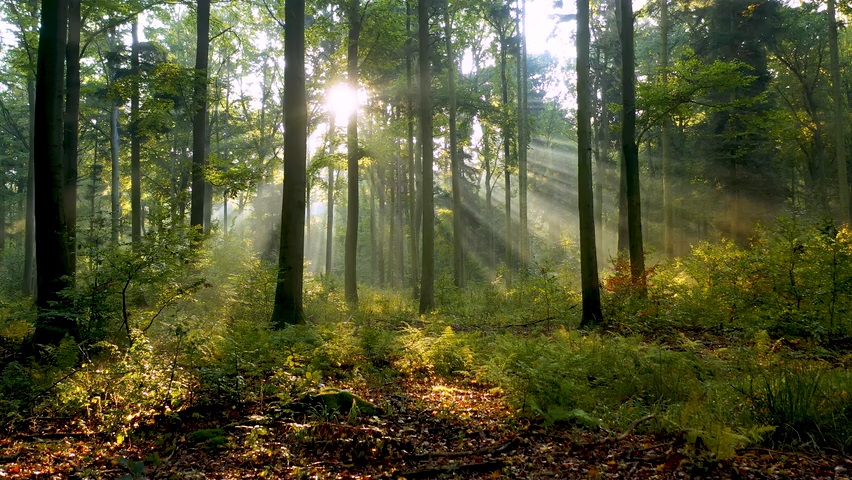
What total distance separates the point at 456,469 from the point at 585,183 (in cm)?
826

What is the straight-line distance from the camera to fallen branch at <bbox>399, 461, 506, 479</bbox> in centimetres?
379

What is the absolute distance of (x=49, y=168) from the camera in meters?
7.73

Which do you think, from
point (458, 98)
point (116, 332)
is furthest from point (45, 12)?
point (458, 98)

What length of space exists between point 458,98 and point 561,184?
20118 mm

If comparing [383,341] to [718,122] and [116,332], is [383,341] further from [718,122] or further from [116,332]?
[718,122]

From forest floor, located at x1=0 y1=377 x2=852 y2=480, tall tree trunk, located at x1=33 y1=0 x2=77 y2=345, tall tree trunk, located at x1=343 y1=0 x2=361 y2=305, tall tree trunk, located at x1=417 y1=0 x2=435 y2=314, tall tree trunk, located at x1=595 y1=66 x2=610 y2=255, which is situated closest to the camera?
forest floor, located at x1=0 y1=377 x2=852 y2=480

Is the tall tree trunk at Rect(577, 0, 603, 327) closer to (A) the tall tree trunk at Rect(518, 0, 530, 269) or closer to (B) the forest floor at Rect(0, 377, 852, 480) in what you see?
(B) the forest floor at Rect(0, 377, 852, 480)

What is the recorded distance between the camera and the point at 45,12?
25.8 ft

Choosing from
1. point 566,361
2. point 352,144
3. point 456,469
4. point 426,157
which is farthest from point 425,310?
point 456,469

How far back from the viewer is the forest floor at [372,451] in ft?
12.2

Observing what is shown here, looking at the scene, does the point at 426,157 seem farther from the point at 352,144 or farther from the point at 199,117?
the point at 199,117

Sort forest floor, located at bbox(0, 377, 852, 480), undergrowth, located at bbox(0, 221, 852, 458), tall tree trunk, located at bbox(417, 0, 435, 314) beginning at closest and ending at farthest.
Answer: forest floor, located at bbox(0, 377, 852, 480), undergrowth, located at bbox(0, 221, 852, 458), tall tree trunk, located at bbox(417, 0, 435, 314)

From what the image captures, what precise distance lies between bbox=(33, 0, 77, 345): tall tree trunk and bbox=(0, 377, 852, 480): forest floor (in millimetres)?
3630

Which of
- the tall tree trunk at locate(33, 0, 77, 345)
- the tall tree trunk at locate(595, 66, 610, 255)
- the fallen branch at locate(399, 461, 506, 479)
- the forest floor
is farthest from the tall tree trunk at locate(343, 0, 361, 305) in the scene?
the tall tree trunk at locate(595, 66, 610, 255)
